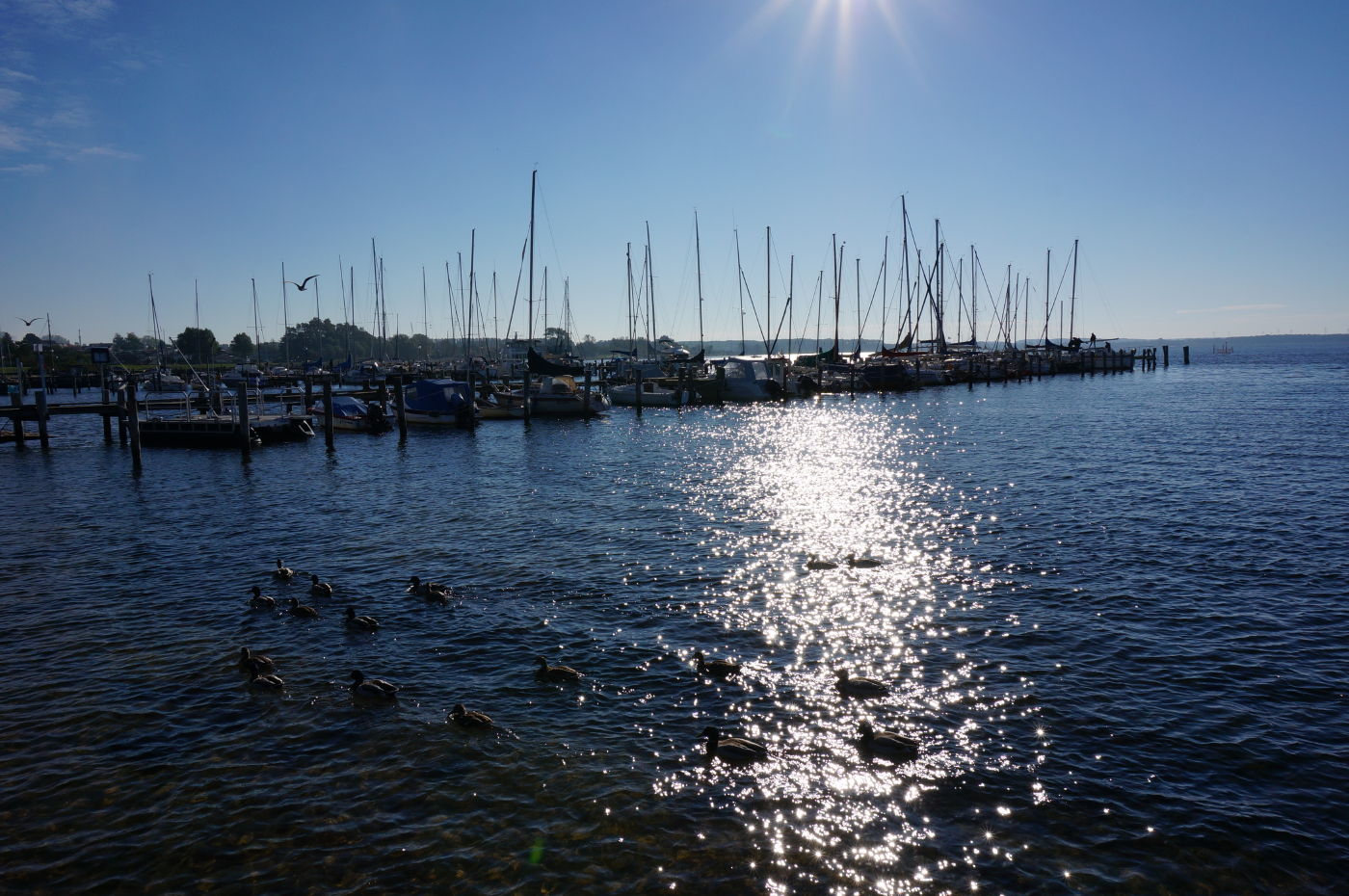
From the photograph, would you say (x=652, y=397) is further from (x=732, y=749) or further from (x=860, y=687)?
(x=732, y=749)

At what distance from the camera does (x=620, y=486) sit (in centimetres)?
3366

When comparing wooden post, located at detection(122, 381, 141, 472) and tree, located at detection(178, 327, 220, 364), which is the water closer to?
wooden post, located at detection(122, 381, 141, 472)

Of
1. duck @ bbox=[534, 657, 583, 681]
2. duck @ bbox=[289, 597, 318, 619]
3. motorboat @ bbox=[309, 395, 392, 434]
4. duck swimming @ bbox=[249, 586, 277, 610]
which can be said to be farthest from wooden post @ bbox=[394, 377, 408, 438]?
duck @ bbox=[534, 657, 583, 681]

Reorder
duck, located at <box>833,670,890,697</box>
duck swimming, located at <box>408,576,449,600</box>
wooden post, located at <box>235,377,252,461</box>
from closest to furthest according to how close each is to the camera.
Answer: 1. duck, located at <box>833,670,890,697</box>
2. duck swimming, located at <box>408,576,449,600</box>
3. wooden post, located at <box>235,377,252,461</box>

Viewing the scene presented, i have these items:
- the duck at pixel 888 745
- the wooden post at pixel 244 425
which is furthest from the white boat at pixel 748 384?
the duck at pixel 888 745

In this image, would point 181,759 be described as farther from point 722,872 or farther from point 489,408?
point 489,408

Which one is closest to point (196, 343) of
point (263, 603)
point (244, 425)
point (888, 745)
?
point (244, 425)

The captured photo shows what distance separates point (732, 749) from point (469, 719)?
12.9ft

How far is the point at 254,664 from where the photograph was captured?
1409 cm

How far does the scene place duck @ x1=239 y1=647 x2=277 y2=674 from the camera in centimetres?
1405

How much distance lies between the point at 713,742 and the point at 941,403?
6982 centimetres

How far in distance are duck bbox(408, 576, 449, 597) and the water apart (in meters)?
0.34

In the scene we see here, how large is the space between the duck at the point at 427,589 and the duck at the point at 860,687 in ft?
30.3

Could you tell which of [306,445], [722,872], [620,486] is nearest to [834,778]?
[722,872]
